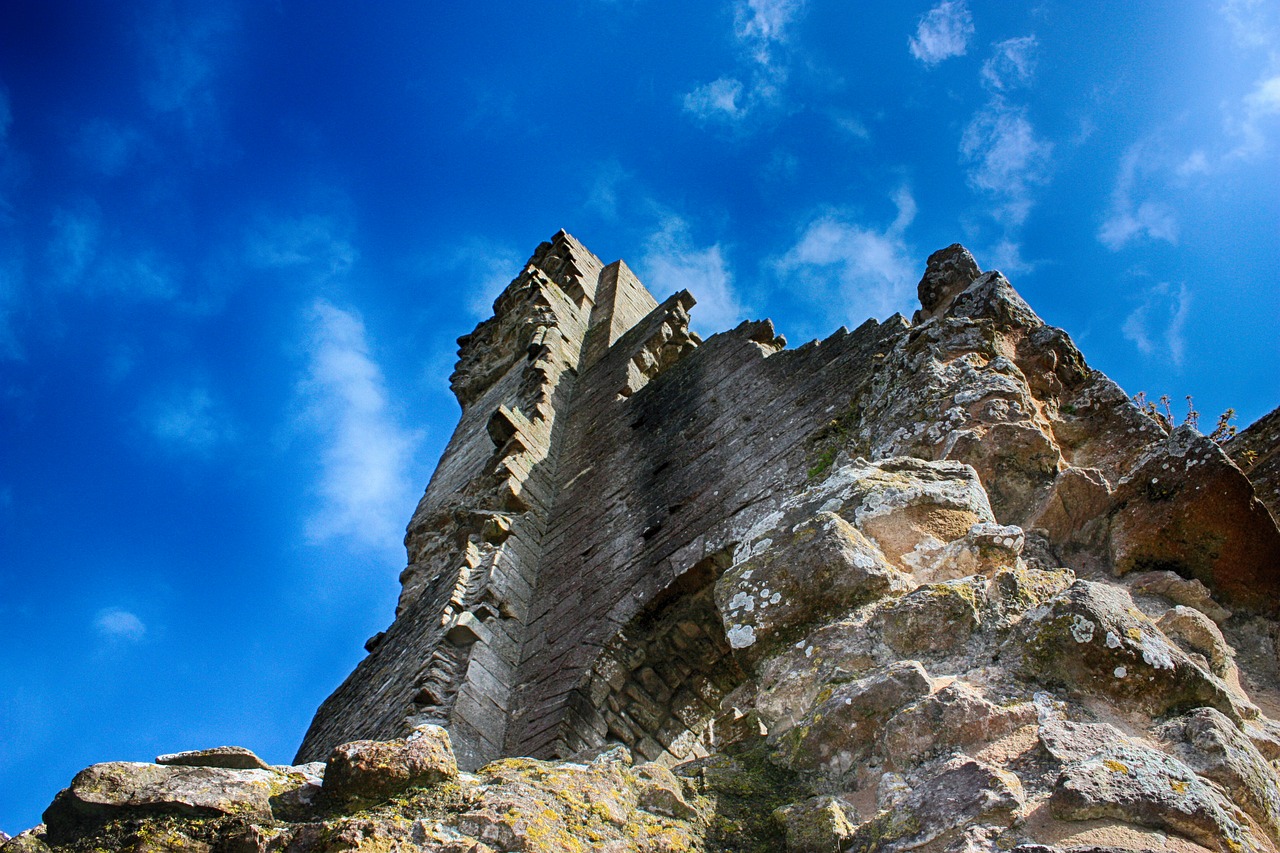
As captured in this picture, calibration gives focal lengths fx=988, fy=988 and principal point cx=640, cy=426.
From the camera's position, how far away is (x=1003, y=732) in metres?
1.71

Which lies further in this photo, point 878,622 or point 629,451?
point 629,451

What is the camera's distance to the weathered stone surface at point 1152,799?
1.40 meters

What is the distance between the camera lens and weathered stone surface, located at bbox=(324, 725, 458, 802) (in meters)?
1.85

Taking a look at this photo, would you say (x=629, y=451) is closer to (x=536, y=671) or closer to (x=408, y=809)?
(x=536, y=671)

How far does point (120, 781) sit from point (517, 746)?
142 inches

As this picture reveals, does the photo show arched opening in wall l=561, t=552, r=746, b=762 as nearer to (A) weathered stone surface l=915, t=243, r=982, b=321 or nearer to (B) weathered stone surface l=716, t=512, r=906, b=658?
(A) weathered stone surface l=915, t=243, r=982, b=321

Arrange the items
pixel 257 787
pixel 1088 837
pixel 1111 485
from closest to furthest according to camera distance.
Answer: pixel 1088 837, pixel 257 787, pixel 1111 485

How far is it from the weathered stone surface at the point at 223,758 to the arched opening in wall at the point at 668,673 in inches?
128

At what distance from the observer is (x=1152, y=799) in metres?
1.43

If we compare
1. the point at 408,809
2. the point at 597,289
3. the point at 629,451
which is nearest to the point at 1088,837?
the point at 408,809

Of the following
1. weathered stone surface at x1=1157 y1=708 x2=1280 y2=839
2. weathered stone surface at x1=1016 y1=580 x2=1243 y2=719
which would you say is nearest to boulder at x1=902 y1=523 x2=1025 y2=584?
weathered stone surface at x1=1016 y1=580 x2=1243 y2=719

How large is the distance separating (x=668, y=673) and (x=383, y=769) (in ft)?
12.0

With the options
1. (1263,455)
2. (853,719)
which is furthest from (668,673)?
(853,719)

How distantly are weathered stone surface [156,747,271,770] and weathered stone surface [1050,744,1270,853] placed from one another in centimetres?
153
